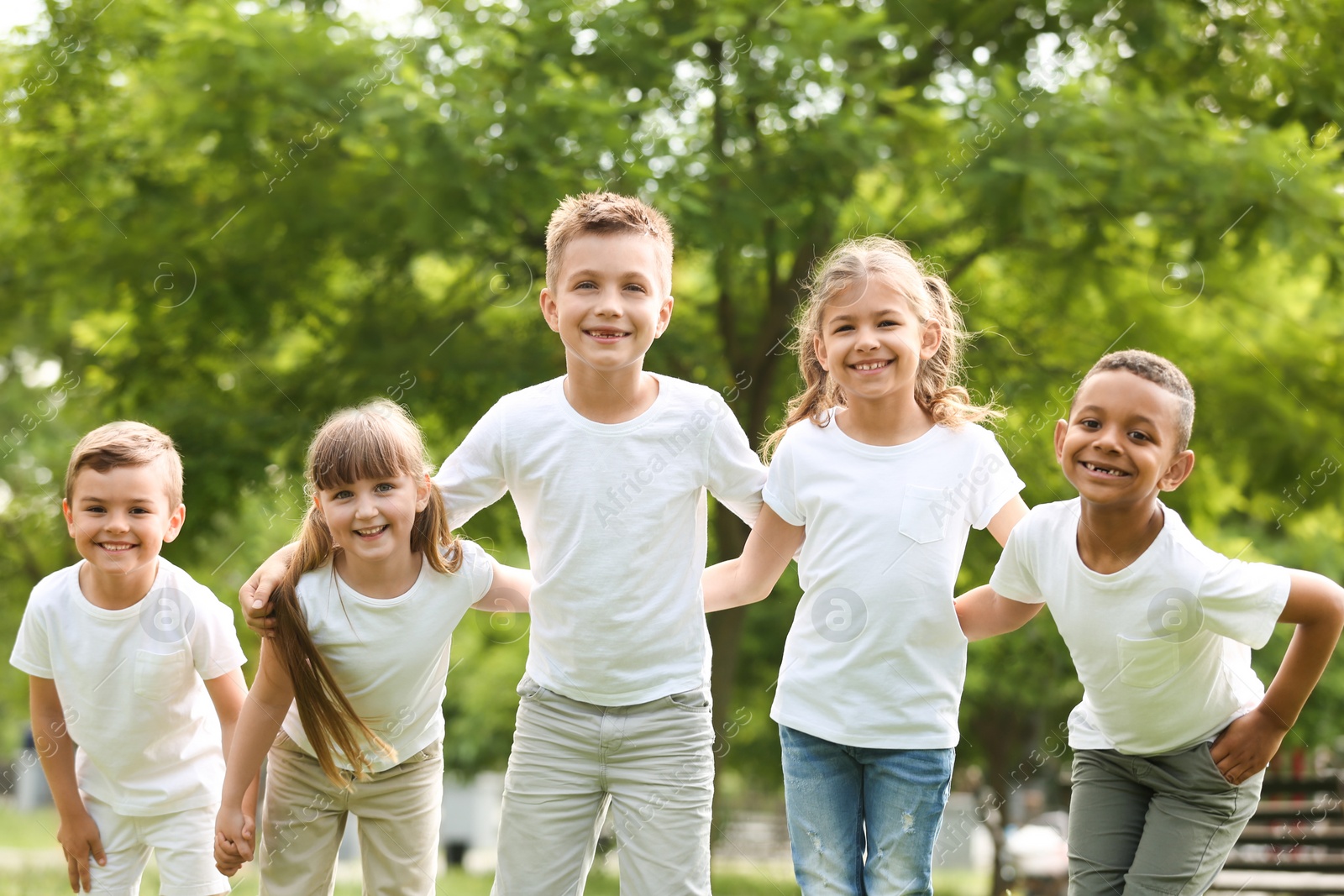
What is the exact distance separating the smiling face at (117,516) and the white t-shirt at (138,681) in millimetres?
137

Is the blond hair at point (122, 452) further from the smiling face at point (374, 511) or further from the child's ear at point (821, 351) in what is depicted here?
the child's ear at point (821, 351)

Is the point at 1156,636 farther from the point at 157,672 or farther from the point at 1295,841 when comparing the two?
the point at 1295,841

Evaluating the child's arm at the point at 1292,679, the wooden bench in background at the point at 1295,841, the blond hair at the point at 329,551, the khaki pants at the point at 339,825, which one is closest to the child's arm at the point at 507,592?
the blond hair at the point at 329,551

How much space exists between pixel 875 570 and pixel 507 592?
3.46 feet

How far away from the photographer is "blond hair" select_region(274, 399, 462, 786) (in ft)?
10.7

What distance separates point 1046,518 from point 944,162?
483 cm

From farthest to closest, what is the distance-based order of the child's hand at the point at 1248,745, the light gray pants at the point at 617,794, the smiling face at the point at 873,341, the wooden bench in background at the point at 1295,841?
the wooden bench in background at the point at 1295,841, the smiling face at the point at 873,341, the light gray pants at the point at 617,794, the child's hand at the point at 1248,745

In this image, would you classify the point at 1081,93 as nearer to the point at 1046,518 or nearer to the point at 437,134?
the point at 437,134

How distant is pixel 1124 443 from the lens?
2936mm

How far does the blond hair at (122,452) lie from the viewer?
3.49 m

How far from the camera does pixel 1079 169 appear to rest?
24.2ft

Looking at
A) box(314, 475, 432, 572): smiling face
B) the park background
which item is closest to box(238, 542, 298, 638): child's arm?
box(314, 475, 432, 572): smiling face

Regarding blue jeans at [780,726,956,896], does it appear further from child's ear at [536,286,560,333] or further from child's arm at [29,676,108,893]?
child's arm at [29,676,108,893]

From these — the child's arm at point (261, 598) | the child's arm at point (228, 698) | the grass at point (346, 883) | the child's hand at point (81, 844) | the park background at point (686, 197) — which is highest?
the park background at point (686, 197)
